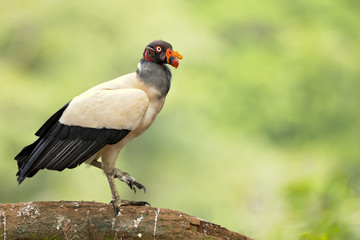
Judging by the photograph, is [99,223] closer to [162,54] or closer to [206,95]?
[162,54]

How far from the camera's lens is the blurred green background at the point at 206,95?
1025 cm

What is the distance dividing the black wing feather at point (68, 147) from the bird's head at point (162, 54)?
0.65 m

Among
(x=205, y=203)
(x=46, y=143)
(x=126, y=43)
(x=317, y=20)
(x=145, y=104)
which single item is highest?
(x=317, y=20)

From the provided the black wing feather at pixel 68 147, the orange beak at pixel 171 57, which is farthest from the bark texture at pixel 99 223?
the orange beak at pixel 171 57

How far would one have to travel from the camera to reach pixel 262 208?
33.4ft

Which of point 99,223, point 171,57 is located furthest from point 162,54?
point 99,223

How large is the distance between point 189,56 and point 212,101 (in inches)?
40.1

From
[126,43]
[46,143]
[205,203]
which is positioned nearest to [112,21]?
[126,43]

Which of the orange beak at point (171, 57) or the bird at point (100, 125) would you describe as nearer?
the bird at point (100, 125)

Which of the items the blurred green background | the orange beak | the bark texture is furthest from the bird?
the blurred green background

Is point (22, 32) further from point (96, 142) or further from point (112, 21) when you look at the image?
point (96, 142)

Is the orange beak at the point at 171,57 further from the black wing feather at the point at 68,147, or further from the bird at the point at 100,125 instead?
the black wing feather at the point at 68,147

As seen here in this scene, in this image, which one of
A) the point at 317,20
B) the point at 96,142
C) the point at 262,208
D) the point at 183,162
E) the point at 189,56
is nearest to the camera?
the point at 96,142

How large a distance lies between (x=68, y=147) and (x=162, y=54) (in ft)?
3.38
